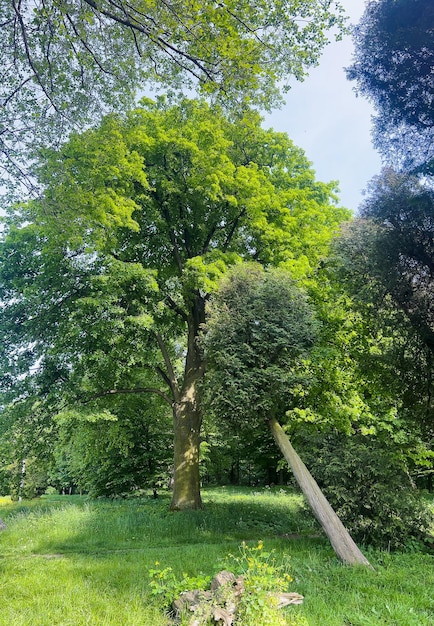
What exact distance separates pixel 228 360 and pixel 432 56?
5.62 metres

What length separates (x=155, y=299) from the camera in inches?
412

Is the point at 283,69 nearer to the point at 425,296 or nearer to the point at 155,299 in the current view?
the point at 425,296

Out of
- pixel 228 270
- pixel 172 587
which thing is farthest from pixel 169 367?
pixel 172 587

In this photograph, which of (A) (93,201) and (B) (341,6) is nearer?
(B) (341,6)

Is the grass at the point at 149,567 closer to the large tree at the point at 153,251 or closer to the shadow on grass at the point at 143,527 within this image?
the shadow on grass at the point at 143,527

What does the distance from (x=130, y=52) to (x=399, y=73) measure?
13.7 feet

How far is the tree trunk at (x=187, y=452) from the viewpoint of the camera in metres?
10.1

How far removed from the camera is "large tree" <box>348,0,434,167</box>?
5836mm

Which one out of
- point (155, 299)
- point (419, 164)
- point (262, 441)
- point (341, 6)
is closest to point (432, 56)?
point (419, 164)

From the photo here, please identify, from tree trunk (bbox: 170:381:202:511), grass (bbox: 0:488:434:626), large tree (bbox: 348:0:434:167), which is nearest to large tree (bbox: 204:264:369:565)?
grass (bbox: 0:488:434:626)

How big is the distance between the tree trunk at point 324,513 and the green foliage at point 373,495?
79 cm

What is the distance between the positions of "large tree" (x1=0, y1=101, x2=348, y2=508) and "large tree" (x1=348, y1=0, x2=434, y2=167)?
11.1ft

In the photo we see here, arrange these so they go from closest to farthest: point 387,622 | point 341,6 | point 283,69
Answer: point 387,622
point 341,6
point 283,69

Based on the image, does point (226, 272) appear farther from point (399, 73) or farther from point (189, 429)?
point (189, 429)
